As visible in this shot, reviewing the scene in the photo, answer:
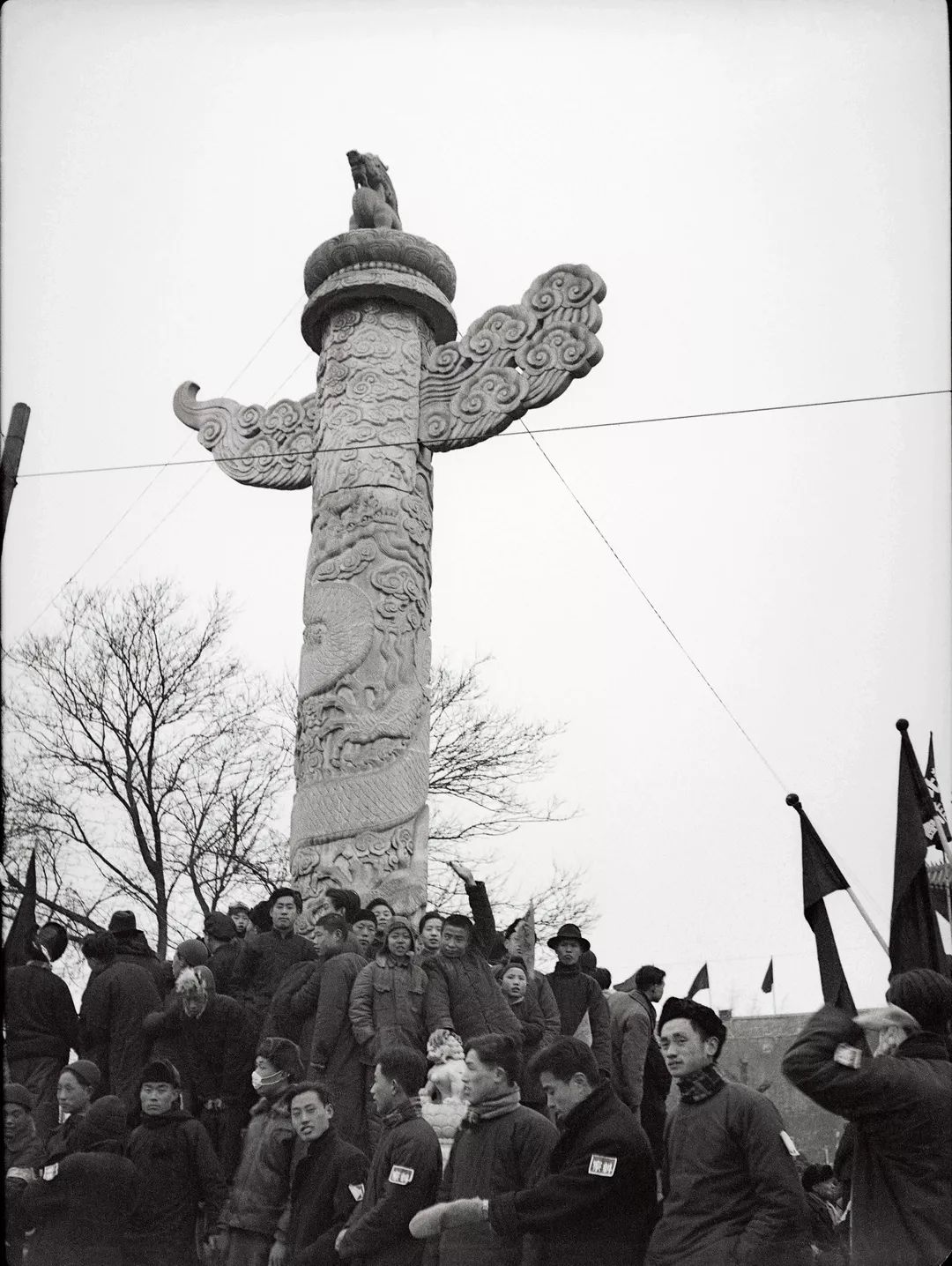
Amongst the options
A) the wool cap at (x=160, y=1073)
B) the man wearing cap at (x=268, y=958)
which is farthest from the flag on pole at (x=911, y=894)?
the man wearing cap at (x=268, y=958)

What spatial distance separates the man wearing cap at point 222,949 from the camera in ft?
27.5

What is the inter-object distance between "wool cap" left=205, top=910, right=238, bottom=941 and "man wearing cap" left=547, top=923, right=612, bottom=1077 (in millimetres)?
2070

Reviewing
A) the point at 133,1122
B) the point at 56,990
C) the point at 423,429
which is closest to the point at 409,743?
the point at 423,429

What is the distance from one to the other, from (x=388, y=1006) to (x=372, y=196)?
7.87m

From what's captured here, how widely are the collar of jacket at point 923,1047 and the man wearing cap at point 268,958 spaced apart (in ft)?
15.0

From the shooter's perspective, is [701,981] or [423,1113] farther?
[701,981]

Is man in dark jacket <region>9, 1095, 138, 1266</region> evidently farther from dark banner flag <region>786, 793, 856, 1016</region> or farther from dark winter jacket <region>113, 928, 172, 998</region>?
dark banner flag <region>786, 793, 856, 1016</region>

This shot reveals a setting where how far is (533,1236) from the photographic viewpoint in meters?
4.99

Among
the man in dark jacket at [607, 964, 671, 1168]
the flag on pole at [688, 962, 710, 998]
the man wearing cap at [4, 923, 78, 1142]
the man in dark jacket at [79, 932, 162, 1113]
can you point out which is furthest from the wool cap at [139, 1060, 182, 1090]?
the flag on pole at [688, 962, 710, 998]

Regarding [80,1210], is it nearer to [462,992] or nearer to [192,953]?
[192,953]

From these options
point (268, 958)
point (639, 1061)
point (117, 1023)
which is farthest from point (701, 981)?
point (117, 1023)

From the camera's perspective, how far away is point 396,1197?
17.9 feet

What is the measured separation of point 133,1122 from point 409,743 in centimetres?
495

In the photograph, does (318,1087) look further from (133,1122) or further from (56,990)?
(56,990)
